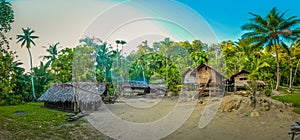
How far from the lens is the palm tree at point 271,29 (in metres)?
20.5

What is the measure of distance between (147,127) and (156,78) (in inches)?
728

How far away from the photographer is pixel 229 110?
12883mm

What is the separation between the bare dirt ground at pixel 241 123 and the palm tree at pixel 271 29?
34.5 feet

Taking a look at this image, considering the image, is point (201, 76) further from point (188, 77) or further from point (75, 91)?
point (75, 91)

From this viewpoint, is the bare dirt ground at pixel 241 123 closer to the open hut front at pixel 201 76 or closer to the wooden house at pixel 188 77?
the open hut front at pixel 201 76

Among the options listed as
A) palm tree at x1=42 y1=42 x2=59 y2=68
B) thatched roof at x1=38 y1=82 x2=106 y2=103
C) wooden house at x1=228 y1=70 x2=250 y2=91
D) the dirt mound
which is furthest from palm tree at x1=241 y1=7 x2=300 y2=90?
palm tree at x1=42 y1=42 x2=59 y2=68

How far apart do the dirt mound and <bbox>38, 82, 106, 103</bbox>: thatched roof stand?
830 centimetres

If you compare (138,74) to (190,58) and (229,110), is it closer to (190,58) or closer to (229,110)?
(190,58)

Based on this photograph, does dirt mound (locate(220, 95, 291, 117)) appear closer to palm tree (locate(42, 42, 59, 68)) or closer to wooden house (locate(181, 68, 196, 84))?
wooden house (locate(181, 68, 196, 84))

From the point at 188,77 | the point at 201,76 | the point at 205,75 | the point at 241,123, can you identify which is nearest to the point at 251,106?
the point at 241,123

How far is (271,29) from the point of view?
20.9m

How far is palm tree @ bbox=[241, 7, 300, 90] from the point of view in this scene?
2053cm

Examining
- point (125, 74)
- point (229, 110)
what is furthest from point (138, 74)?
point (229, 110)

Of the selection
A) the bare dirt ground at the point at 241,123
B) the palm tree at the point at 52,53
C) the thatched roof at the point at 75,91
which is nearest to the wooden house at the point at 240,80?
the bare dirt ground at the point at 241,123
